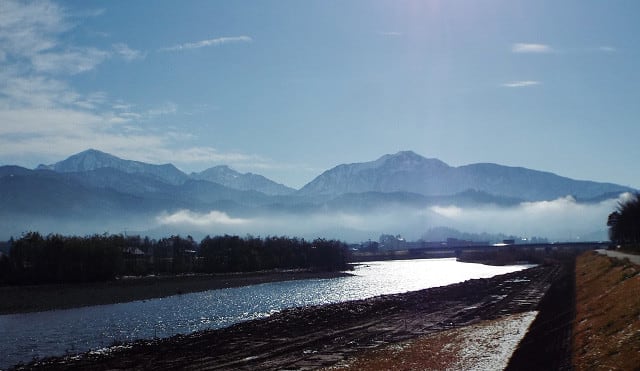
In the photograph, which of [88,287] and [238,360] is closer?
[238,360]

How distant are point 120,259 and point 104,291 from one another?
2464 centimetres

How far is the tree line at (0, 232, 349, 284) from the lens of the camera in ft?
370

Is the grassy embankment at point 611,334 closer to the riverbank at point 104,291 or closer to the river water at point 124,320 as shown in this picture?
the river water at point 124,320

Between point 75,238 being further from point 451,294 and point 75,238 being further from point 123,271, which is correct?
point 451,294

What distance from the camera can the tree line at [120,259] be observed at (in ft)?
370

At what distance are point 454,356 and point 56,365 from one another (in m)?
24.7

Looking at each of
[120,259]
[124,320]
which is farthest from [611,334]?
[120,259]

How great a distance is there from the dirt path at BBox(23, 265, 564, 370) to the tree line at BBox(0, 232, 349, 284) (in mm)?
65906

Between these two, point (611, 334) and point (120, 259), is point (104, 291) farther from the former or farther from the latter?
point (611, 334)

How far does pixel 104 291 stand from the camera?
10219 centimetres

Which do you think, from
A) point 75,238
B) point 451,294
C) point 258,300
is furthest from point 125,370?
point 75,238

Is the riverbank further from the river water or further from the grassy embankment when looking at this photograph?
the grassy embankment

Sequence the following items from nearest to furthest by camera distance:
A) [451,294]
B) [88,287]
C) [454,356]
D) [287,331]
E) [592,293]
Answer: [454,356]
[287,331]
[592,293]
[451,294]
[88,287]

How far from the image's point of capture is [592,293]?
187 ft
